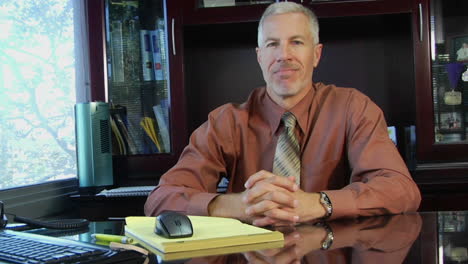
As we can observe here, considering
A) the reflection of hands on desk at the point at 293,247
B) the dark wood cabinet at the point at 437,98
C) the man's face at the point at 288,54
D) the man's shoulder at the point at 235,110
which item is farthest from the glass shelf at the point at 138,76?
the reflection of hands on desk at the point at 293,247

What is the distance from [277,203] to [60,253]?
0.59 metres

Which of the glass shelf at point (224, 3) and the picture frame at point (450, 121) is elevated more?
the glass shelf at point (224, 3)

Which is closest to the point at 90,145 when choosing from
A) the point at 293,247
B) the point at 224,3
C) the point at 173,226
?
the point at 224,3

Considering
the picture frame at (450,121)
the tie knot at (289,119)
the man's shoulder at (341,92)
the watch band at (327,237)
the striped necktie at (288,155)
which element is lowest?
the watch band at (327,237)

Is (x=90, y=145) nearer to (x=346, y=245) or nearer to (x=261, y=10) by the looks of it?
(x=261, y=10)

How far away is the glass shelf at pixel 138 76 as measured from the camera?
253 cm

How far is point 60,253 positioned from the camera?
0.82 m

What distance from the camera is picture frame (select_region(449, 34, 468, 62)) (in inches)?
95.0

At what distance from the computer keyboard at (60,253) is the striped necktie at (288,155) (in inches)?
36.6

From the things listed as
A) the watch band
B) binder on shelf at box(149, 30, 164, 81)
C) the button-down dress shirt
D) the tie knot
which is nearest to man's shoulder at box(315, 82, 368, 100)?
the button-down dress shirt

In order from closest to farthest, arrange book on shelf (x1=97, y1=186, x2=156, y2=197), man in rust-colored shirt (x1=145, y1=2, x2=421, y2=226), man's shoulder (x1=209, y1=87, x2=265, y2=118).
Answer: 1. man in rust-colored shirt (x1=145, y1=2, x2=421, y2=226)
2. man's shoulder (x1=209, y1=87, x2=265, y2=118)
3. book on shelf (x1=97, y1=186, x2=156, y2=197)

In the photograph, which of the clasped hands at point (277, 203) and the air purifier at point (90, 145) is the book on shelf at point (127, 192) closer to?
the air purifier at point (90, 145)

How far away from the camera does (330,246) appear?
0.92 meters

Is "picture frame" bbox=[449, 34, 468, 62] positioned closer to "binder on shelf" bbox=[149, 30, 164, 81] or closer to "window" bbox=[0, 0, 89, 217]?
"binder on shelf" bbox=[149, 30, 164, 81]
